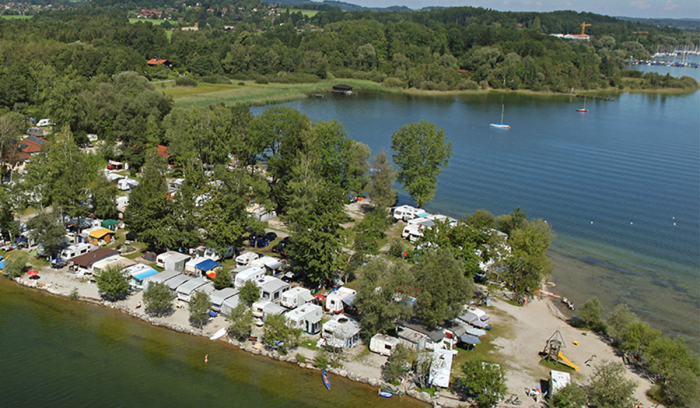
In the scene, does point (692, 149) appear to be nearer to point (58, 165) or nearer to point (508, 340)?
point (508, 340)

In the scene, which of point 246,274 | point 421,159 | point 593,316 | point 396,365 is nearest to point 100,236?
point 246,274

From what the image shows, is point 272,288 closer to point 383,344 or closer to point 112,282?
point 383,344

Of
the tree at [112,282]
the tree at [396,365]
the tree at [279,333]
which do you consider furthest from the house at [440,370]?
the tree at [112,282]

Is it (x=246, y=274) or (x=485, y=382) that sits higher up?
(x=246, y=274)

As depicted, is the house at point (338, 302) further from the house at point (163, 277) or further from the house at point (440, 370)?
the house at point (163, 277)

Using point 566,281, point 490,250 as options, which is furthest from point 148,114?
point 566,281
